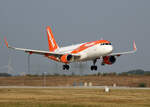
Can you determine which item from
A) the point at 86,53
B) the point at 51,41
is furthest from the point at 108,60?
the point at 51,41

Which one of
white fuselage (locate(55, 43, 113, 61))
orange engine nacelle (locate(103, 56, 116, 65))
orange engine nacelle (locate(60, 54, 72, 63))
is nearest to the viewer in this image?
white fuselage (locate(55, 43, 113, 61))

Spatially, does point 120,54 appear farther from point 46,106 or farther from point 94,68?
point 46,106

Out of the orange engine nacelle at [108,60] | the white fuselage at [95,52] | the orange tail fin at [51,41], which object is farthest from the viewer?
the orange tail fin at [51,41]

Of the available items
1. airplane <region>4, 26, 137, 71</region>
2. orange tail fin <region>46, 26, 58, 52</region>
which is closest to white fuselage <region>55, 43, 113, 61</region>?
airplane <region>4, 26, 137, 71</region>

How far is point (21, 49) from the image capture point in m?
79.6

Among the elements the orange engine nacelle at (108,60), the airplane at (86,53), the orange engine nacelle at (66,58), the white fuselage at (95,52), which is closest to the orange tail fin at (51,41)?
the airplane at (86,53)

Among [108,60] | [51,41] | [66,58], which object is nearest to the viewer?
[66,58]

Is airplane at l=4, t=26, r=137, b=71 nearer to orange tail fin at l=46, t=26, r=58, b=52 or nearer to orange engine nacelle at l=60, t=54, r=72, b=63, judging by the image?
orange engine nacelle at l=60, t=54, r=72, b=63

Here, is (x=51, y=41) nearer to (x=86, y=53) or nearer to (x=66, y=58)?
(x=66, y=58)

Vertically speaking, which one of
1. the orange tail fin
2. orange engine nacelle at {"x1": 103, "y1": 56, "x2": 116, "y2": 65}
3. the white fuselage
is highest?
the orange tail fin

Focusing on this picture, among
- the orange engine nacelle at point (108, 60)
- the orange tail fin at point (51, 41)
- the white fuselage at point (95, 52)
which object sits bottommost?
the orange engine nacelle at point (108, 60)

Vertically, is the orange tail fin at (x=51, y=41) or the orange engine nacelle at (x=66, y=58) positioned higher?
the orange tail fin at (x=51, y=41)

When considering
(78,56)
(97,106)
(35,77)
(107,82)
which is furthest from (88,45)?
(35,77)

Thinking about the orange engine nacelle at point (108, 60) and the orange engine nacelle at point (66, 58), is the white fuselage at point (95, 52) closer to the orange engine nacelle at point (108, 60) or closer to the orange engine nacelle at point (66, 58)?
the orange engine nacelle at point (66, 58)
